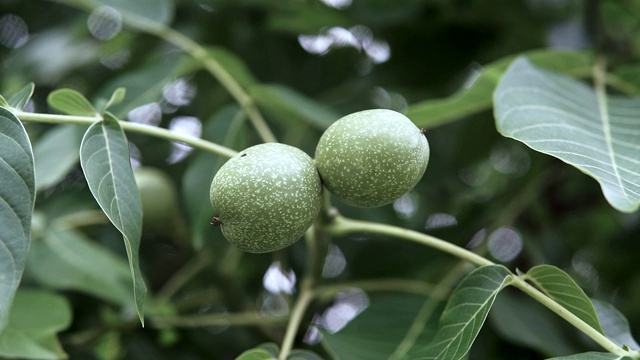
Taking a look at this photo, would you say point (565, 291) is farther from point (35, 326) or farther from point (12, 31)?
point (12, 31)

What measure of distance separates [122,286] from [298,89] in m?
0.77

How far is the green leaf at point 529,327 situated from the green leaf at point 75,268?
74 centimetres

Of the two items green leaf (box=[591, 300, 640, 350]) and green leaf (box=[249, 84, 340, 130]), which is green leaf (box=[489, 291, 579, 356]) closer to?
green leaf (box=[591, 300, 640, 350])

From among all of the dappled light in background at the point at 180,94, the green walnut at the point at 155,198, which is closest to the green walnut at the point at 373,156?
the green walnut at the point at 155,198

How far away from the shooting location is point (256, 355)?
97cm

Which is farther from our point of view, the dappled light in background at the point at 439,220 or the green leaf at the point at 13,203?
the dappled light in background at the point at 439,220

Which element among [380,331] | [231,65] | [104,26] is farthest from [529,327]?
[104,26]

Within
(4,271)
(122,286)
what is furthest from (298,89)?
(4,271)

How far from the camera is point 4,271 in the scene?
2.61ft

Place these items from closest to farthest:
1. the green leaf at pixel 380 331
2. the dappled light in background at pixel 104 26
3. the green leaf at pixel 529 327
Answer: the green leaf at pixel 380 331 < the green leaf at pixel 529 327 < the dappled light in background at pixel 104 26

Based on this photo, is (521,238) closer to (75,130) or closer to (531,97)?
(531,97)

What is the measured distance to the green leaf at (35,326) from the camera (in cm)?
110

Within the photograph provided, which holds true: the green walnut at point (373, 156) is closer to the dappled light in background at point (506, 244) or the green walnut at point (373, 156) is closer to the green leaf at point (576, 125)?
the green leaf at point (576, 125)

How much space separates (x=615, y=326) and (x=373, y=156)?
45 centimetres
